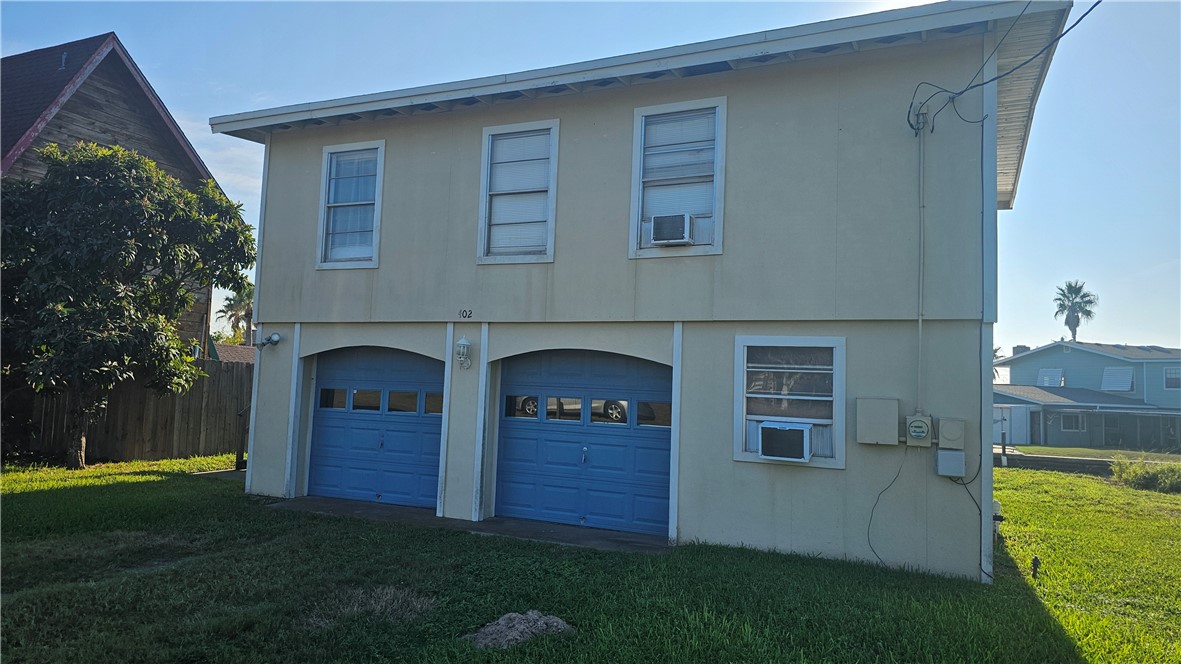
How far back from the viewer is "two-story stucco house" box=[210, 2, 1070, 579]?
25.1 ft

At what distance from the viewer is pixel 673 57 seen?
27.9 ft

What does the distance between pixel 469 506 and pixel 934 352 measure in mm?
5720

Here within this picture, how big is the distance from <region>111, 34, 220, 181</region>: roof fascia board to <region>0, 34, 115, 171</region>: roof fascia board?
0.29 m

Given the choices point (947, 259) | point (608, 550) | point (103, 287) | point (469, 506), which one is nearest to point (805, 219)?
point (947, 259)

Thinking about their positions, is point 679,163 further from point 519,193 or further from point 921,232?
point 921,232

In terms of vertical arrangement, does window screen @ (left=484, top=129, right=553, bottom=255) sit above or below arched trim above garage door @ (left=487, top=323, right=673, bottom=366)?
above

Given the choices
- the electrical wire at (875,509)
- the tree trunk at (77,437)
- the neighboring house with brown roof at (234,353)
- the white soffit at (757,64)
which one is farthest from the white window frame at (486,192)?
the neighboring house with brown roof at (234,353)

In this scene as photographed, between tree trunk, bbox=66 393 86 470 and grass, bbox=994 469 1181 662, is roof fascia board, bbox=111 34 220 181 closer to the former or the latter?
tree trunk, bbox=66 393 86 470

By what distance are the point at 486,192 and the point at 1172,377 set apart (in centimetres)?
3445

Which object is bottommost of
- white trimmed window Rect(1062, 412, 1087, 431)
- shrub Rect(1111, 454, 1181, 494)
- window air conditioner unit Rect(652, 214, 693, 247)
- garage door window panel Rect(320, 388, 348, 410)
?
shrub Rect(1111, 454, 1181, 494)

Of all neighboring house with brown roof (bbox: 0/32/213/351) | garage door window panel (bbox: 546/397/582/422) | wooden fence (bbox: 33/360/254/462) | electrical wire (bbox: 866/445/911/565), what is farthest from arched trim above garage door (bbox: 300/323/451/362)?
neighboring house with brown roof (bbox: 0/32/213/351)

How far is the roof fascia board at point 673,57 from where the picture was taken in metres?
7.34

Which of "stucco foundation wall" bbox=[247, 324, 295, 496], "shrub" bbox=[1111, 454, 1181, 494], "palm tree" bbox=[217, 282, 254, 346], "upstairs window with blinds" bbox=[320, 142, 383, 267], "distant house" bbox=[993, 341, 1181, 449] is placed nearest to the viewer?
"upstairs window with blinds" bbox=[320, 142, 383, 267]

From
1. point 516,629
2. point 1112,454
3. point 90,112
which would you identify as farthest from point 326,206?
point 1112,454
